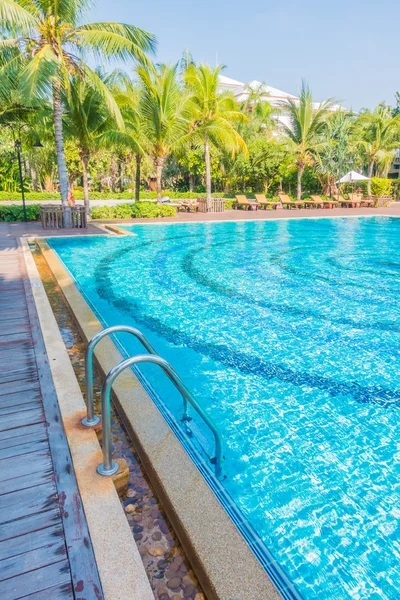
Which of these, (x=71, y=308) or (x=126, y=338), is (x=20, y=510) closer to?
(x=126, y=338)

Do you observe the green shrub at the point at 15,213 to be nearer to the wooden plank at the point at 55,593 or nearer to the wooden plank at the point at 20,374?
the wooden plank at the point at 20,374

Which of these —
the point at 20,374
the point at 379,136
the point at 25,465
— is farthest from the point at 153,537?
the point at 379,136

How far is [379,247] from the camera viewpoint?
42.5ft

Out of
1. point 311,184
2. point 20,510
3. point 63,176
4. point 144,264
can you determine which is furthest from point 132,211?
point 311,184

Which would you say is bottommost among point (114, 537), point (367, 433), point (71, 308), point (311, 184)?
point (367, 433)

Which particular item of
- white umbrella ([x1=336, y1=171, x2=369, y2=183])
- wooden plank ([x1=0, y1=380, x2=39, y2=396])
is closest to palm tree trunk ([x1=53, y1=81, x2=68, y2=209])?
wooden plank ([x1=0, y1=380, x2=39, y2=396])

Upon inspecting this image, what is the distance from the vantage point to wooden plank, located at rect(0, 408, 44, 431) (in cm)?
289

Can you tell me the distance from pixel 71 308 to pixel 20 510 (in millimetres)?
3804

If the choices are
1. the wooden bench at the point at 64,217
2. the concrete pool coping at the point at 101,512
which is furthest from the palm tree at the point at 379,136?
the concrete pool coping at the point at 101,512

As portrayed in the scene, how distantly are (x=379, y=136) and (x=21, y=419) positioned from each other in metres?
32.8

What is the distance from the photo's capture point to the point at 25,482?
2.37 metres

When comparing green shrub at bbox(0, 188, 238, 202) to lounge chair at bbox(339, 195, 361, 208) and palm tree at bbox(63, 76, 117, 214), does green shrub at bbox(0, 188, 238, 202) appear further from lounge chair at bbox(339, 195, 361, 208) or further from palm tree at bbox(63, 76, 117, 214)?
palm tree at bbox(63, 76, 117, 214)

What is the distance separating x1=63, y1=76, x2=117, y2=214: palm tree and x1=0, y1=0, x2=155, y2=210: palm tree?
5.05 ft

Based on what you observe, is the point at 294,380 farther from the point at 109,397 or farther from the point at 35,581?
the point at 35,581
